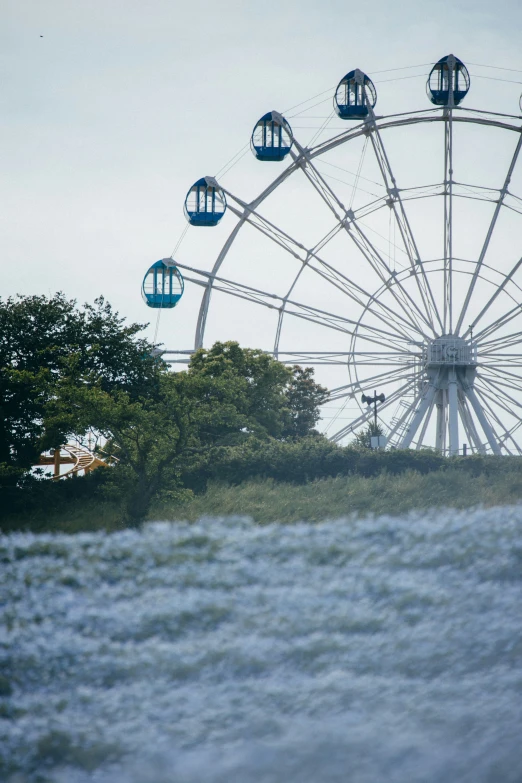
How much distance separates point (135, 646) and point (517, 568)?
745 centimetres

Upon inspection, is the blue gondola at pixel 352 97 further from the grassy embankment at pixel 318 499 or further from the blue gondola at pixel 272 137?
the grassy embankment at pixel 318 499

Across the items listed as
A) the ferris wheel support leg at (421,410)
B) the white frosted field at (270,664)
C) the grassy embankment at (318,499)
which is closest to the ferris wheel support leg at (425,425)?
the ferris wheel support leg at (421,410)

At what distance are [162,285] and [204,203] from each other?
11.6ft

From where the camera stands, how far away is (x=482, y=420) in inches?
1512

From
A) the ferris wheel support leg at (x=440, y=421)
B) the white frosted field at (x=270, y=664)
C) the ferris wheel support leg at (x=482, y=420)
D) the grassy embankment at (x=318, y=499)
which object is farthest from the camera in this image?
the ferris wheel support leg at (x=440, y=421)

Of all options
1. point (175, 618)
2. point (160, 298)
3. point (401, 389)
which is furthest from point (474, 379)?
point (175, 618)

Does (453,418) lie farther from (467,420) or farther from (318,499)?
(318,499)

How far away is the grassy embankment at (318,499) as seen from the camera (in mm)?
28578

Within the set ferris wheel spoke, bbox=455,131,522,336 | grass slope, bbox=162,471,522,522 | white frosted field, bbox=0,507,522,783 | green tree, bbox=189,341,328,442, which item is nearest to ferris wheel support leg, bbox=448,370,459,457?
ferris wheel spoke, bbox=455,131,522,336

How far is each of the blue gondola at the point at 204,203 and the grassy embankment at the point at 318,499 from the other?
1020cm

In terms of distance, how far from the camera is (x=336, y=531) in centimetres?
2464

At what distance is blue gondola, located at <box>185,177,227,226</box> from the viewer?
36.9 metres

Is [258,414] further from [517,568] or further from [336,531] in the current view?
[517,568]

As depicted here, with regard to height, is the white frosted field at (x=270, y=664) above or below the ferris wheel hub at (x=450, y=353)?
below
